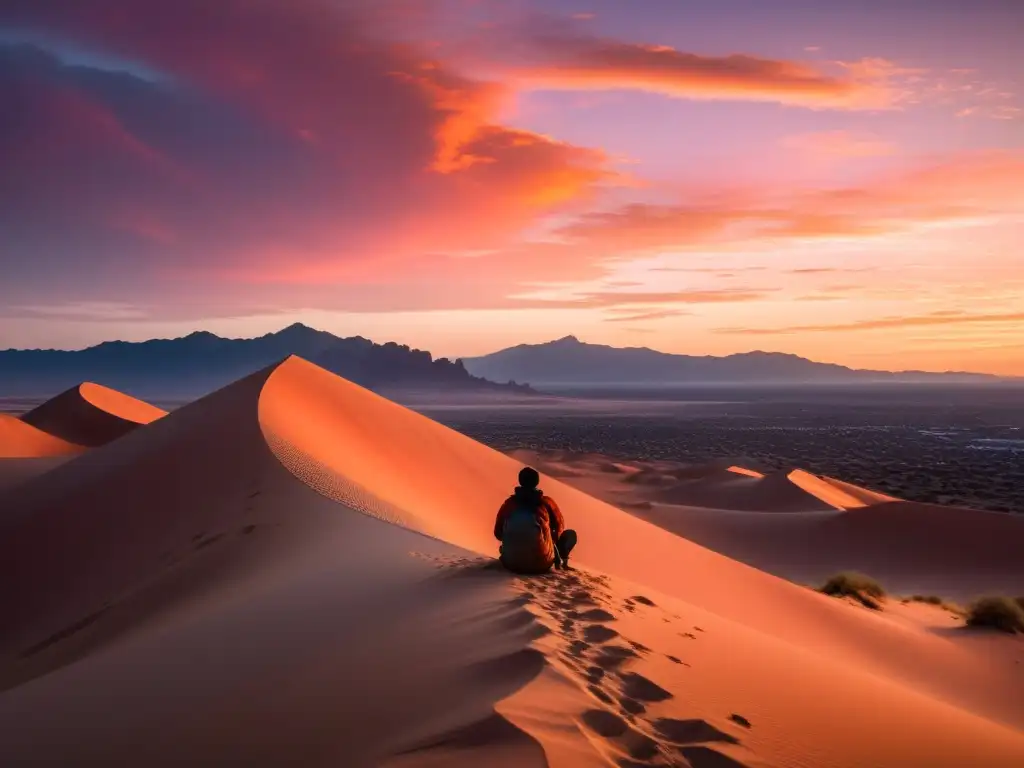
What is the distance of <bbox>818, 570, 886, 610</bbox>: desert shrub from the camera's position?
46.0ft

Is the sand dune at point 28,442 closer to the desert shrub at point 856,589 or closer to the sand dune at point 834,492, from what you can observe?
the desert shrub at point 856,589

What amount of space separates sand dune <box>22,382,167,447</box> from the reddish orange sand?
1172 inches

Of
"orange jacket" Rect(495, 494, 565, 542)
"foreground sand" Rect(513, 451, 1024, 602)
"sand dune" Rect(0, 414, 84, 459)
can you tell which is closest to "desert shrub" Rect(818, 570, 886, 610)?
"foreground sand" Rect(513, 451, 1024, 602)

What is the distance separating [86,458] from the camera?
49.6ft

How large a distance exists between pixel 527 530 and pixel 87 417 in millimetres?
42169

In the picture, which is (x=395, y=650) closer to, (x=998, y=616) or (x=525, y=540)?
(x=525, y=540)

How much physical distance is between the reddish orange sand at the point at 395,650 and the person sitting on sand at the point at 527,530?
22cm

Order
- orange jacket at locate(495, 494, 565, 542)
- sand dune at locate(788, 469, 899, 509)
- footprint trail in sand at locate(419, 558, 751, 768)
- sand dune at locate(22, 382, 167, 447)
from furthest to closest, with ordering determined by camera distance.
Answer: sand dune at locate(22, 382, 167, 447) → sand dune at locate(788, 469, 899, 509) → orange jacket at locate(495, 494, 565, 542) → footprint trail in sand at locate(419, 558, 751, 768)

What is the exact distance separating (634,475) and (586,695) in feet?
114

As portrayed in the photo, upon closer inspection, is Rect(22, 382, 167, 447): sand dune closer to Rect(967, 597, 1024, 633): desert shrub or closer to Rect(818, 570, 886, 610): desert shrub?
Rect(818, 570, 886, 610): desert shrub

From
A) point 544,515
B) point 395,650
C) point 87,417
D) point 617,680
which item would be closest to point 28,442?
point 87,417

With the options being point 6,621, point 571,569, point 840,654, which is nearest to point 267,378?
point 6,621

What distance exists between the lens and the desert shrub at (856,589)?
14.0 metres

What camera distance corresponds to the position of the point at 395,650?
464 centimetres
